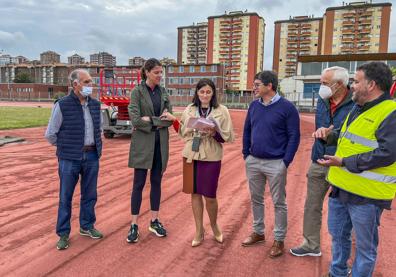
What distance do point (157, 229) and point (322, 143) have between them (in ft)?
7.18

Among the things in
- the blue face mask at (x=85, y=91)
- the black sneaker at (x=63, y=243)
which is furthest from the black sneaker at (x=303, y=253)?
the blue face mask at (x=85, y=91)

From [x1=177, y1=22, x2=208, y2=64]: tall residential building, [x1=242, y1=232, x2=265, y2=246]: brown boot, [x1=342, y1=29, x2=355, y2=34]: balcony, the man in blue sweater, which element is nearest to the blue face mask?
the man in blue sweater

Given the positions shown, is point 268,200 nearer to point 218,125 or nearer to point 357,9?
point 218,125

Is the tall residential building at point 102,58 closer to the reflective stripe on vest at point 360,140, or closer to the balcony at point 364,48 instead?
the balcony at point 364,48

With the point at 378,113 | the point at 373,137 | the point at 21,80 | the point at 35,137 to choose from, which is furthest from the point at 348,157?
the point at 21,80

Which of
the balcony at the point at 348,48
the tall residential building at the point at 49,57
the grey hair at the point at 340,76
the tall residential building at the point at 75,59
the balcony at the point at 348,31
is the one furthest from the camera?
the tall residential building at the point at 49,57

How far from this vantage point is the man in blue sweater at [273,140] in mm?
3521

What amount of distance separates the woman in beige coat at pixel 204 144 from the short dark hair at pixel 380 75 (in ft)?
5.36

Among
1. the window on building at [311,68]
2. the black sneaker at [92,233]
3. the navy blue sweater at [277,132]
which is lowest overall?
the black sneaker at [92,233]

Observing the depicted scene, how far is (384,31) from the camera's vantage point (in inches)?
3802

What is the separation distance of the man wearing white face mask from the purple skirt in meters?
→ 1.01

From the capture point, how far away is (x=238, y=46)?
105188 mm

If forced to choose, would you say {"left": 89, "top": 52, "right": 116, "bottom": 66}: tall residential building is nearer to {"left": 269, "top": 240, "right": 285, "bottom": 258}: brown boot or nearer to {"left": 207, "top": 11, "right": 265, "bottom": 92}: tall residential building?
{"left": 207, "top": 11, "right": 265, "bottom": 92}: tall residential building

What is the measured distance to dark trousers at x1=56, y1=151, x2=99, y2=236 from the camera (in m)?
3.75
